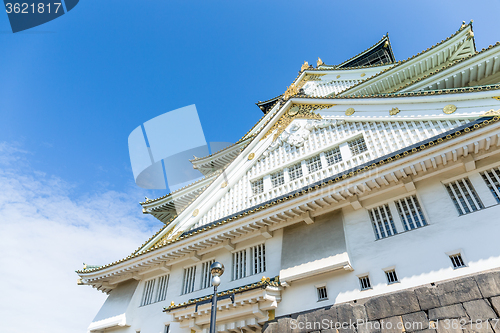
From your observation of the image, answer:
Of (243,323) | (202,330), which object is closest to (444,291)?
(243,323)

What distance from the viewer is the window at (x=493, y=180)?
28.8 feet

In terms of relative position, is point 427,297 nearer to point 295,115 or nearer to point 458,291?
point 458,291

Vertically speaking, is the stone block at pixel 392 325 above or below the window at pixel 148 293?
below

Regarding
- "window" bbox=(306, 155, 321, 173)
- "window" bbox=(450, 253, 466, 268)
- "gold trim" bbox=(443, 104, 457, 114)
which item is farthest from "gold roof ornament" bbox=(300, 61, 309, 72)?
"window" bbox=(450, 253, 466, 268)

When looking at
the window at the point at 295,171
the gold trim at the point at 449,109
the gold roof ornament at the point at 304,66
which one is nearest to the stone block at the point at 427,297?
the gold trim at the point at 449,109

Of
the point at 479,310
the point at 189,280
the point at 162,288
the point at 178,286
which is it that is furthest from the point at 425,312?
the point at 162,288

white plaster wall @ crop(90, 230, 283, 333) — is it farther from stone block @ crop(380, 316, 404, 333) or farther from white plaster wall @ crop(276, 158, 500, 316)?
stone block @ crop(380, 316, 404, 333)

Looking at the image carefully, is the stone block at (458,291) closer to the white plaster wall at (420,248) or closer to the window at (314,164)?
the white plaster wall at (420,248)

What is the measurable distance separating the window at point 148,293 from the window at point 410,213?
1155cm

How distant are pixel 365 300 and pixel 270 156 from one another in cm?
841

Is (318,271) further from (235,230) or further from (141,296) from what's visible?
(141,296)

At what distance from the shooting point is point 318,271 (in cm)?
1002

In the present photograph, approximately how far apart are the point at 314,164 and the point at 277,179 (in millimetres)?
1926

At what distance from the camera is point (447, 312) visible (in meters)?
7.51
